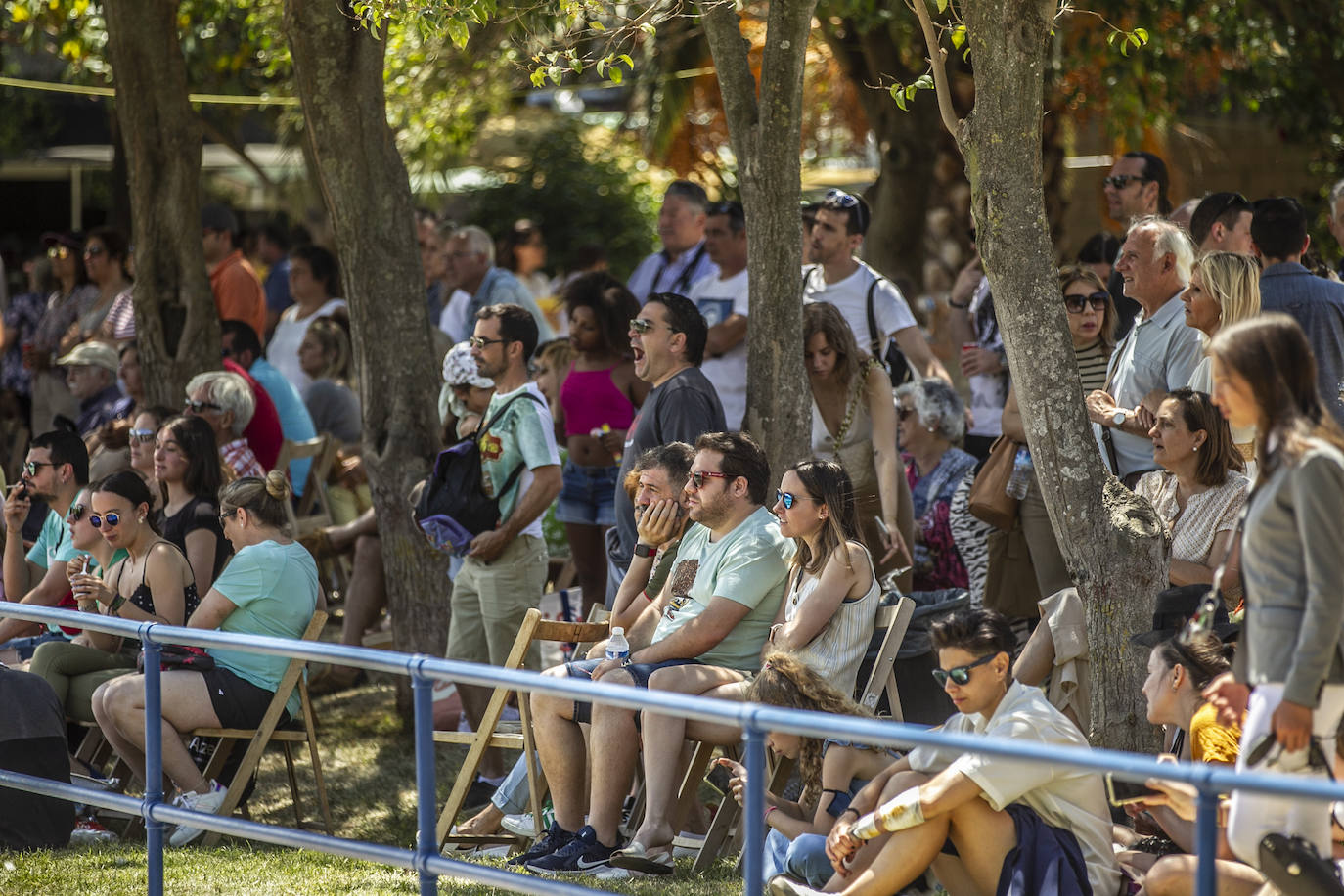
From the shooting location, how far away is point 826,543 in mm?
5234

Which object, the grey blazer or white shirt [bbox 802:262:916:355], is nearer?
the grey blazer

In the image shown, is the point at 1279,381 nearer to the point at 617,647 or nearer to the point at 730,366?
the point at 617,647

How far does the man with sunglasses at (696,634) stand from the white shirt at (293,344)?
496cm

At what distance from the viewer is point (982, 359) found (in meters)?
7.52

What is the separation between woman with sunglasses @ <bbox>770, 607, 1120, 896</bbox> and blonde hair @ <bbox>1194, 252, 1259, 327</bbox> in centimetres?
131

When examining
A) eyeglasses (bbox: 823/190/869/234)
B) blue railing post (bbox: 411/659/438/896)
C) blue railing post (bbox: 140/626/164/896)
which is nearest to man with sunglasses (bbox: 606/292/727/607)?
eyeglasses (bbox: 823/190/869/234)

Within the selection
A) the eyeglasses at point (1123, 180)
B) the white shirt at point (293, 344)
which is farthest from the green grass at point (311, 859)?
the eyeglasses at point (1123, 180)

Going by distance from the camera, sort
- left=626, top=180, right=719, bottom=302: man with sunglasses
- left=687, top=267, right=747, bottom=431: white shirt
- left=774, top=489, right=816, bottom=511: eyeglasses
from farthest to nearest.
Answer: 1. left=626, top=180, right=719, bottom=302: man with sunglasses
2. left=687, top=267, right=747, bottom=431: white shirt
3. left=774, top=489, right=816, bottom=511: eyeglasses

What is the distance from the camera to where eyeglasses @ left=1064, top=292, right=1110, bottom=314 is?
645 cm

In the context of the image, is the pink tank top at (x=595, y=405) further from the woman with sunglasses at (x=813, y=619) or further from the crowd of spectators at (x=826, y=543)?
the woman with sunglasses at (x=813, y=619)

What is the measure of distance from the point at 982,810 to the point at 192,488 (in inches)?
152

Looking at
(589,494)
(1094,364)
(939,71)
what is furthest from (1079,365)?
(589,494)

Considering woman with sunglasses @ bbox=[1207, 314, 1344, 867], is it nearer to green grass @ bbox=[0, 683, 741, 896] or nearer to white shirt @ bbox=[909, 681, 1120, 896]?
white shirt @ bbox=[909, 681, 1120, 896]

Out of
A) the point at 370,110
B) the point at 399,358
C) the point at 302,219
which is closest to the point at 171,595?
the point at 399,358
